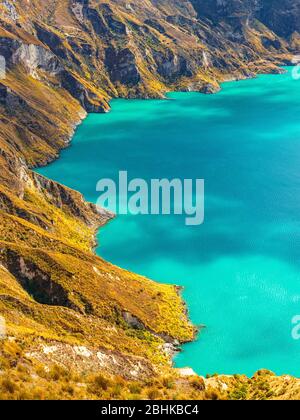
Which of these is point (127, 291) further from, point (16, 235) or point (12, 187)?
point (12, 187)

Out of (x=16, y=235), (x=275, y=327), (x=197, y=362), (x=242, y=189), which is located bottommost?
(x=197, y=362)

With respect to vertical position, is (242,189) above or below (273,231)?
above

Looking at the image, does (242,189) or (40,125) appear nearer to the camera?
(242,189)

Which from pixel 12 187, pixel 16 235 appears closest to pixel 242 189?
pixel 12 187
